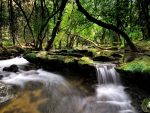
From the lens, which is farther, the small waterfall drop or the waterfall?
the waterfall

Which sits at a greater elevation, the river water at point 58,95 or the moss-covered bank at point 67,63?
the moss-covered bank at point 67,63

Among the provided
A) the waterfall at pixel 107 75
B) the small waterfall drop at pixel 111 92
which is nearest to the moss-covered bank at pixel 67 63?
the waterfall at pixel 107 75

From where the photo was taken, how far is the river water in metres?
5.50

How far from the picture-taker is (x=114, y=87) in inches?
291

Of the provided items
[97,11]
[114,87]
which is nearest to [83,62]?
[114,87]

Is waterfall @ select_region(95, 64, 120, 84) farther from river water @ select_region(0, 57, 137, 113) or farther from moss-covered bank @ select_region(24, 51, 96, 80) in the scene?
moss-covered bank @ select_region(24, 51, 96, 80)

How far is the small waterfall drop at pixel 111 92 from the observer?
5.68 m

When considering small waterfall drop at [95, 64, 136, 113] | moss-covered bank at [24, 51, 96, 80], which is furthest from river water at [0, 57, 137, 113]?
moss-covered bank at [24, 51, 96, 80]

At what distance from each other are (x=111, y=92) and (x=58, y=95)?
2.35m

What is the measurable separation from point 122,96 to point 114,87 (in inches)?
35.2

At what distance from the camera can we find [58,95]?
669 cm

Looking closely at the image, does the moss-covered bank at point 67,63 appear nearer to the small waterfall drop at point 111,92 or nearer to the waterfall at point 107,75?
the waterfall at point 107,75

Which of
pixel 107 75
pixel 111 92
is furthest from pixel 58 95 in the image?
pixel 107 75

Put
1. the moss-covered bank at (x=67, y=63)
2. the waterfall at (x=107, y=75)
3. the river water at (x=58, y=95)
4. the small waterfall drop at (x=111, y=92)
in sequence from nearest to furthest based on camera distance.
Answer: the river water at (x=58, y=95)
the small waterfall drop at (x=111, y=92)
the waterfall at (x=107, y=75)
the moss-covered bank at (x=67, y=63)
